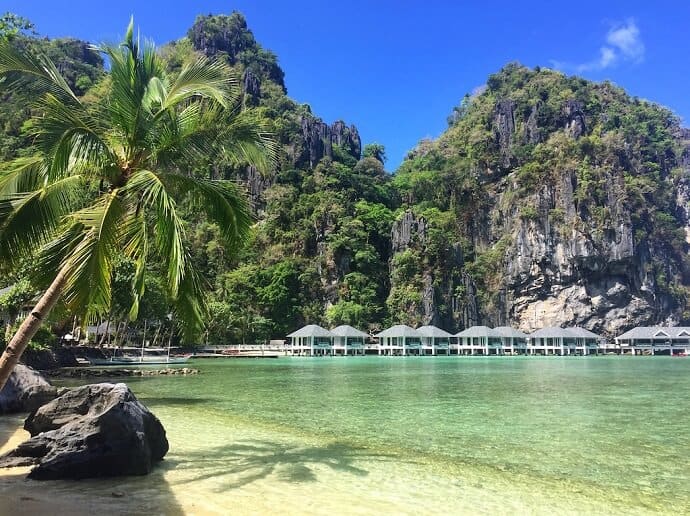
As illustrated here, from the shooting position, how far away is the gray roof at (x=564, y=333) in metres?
55.0

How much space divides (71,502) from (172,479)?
132cm

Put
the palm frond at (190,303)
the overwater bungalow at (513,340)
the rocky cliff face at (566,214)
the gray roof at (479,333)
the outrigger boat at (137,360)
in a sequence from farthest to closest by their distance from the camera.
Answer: the rocky cliff face at (566,214), the overwater bungalow at (513,340), the gray roof at (479,333), the outrigger boat at (137,360), the palm frond at (190,303)

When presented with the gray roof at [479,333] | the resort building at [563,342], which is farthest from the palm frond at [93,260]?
the resort building at [563,342]

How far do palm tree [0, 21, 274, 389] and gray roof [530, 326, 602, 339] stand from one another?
54.5 m

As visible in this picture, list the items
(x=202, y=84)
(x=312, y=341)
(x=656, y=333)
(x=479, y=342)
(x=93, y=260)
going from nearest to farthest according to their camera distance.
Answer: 1. (x=93, y=260)
2. (x=202, y=84)
3. (x=312, y=341)
4. (x=479, y=342)
5. (x=656, y=333)

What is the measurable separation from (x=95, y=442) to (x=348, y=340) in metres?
47.9

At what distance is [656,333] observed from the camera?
56.4m

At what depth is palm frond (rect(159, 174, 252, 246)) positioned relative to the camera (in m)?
6.03

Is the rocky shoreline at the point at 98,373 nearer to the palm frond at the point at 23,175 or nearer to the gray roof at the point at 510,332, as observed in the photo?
the palm frond at the point at 23,175

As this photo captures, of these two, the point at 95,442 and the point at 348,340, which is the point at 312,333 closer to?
the point at 348,340

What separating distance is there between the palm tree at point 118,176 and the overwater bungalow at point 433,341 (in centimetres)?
4840

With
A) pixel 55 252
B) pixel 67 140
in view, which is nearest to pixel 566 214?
pixel 67 140

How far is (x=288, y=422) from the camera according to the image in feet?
35.1

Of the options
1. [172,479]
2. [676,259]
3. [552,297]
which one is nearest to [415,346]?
[552,297]
